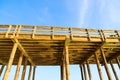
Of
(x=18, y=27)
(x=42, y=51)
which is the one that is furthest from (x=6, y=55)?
(x=18, y=27)

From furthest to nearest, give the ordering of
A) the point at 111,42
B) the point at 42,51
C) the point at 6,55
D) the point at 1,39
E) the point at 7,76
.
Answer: the point at 6,55, the point at 42,51, the point at 111,42, the point at 1,39, the point at 7,76

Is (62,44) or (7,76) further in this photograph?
(62,44)

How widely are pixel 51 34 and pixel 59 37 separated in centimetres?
66

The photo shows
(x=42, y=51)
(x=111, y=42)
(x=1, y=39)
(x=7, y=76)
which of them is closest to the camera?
(x=7, y=76)

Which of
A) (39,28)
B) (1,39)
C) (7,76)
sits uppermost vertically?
(39,28)

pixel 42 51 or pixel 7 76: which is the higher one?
pixel 42 51

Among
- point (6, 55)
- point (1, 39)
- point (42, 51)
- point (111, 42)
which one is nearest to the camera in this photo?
point (1, 39)

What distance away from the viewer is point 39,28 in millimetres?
12109

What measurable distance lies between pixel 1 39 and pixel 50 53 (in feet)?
17.0

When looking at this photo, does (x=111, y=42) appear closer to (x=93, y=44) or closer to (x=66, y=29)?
(x=93, y=44)

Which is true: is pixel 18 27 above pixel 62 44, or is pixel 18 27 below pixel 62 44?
above

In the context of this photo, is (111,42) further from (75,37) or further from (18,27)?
(18,27)

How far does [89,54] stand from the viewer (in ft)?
52.3

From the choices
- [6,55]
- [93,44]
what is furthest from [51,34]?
[6,55]
